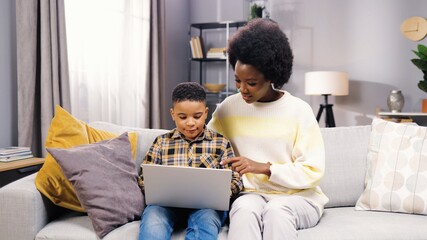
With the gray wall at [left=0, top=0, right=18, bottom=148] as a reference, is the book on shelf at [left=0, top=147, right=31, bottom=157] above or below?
below

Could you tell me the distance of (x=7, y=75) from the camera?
93.4 inches

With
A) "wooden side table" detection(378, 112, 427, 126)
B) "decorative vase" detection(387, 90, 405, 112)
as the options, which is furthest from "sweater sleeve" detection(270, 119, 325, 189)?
"decorative vase" detection(387, 90, 405, 112)

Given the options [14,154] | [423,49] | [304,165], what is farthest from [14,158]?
→ [423,49]

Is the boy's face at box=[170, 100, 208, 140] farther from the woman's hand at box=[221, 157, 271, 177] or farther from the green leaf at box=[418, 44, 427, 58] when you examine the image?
the green leaf at box=[418, 44, 427, 58]

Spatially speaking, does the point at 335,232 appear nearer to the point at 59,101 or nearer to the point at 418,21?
the point at 59,101

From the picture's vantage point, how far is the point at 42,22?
2.44 m

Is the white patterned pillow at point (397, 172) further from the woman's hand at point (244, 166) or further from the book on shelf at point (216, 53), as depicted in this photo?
the book on shelf at point (216, 53)

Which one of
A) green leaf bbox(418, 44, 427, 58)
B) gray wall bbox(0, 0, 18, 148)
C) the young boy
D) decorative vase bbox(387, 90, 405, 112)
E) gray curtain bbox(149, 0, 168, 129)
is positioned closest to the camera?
the young boy

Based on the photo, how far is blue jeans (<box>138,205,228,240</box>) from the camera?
1.30m

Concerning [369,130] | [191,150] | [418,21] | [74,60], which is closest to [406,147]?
[369,130]

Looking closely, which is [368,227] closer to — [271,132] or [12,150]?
[271,132]

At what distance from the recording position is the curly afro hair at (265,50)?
60.1 inches

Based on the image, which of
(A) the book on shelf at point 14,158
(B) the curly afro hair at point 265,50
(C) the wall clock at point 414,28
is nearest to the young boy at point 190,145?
(B) the curly afro hair at point 265,50

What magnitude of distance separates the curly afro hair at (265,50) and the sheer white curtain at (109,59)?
5.55ft
